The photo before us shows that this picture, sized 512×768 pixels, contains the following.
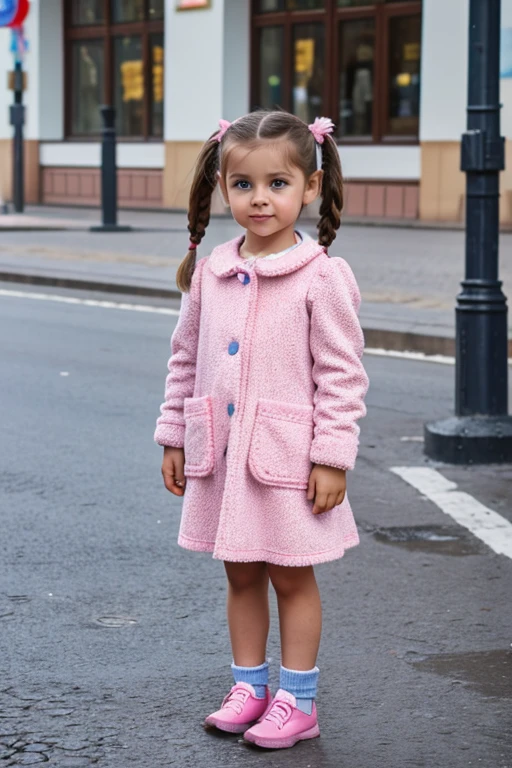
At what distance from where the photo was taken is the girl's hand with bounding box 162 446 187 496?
3.64m

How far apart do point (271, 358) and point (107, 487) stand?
9.80ft

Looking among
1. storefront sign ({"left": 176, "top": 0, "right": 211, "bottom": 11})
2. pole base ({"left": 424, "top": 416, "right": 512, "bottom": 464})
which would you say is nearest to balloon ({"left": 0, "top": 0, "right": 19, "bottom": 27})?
storefront sign ({"left": 176, "top": 0, "right": 211, "bottom": 11})

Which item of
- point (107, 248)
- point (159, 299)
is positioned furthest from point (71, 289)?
point (107, 248)

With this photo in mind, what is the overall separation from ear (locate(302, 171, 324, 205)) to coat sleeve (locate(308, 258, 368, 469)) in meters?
0.17

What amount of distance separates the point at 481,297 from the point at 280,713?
3.76m

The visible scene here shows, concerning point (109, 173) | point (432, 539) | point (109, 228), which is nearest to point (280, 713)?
point (432, 539)

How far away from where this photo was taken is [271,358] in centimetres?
346

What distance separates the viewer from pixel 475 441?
22.5ft

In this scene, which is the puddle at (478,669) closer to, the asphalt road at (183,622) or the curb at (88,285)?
the asphalt road at (183,622)

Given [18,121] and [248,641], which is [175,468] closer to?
[248,641]

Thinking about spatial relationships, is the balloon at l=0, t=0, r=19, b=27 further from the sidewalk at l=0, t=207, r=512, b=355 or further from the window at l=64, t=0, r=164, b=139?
the window at l=64, t=0, r=164, b=139

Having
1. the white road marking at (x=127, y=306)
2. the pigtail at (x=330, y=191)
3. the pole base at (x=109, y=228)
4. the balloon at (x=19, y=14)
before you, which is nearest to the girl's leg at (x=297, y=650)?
the pigtail at (x=330, y=191)

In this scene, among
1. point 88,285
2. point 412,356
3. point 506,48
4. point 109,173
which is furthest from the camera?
point 109,173

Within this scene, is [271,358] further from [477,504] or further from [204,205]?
[477,504]
